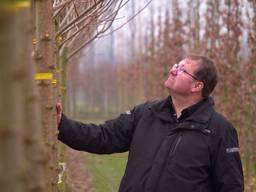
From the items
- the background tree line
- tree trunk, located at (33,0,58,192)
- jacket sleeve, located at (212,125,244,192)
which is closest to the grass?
the background tree line

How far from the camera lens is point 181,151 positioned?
3.54m

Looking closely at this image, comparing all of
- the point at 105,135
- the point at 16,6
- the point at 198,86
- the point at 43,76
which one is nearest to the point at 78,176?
the point at 105,135

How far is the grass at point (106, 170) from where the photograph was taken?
10547 mm

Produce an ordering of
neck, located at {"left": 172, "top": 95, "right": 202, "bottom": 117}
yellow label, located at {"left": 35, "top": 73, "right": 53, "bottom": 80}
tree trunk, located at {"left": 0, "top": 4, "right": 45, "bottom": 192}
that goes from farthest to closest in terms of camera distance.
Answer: neck, located at {"left": 172, "top": 95, "right": 202, "bottom": 117} < yellow label, located at {"left": 35, "top": 73, "right": 53, "bottom": 80} < tree trunk, located at {"left": 0, "top": 4, "right": 45, "bottom": 192}

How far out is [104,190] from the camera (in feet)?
33.1

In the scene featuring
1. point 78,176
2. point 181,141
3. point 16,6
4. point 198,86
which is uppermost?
point 16,6

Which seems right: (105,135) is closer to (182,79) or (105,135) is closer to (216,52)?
(182,79)

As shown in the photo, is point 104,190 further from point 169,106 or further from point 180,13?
point 180,13

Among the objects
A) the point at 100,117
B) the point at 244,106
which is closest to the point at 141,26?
the point at 100,117

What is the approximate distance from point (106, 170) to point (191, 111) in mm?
9547

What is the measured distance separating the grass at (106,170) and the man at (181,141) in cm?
609

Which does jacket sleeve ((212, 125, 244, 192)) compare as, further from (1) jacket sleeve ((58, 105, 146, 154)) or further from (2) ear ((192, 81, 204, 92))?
(1) jacket sleeve ((58, 105, 146, 154))

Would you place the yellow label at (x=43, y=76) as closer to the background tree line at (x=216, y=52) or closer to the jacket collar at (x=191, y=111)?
the jacket collar at (x=191, y=111)

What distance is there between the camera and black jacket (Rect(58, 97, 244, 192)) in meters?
3.51
